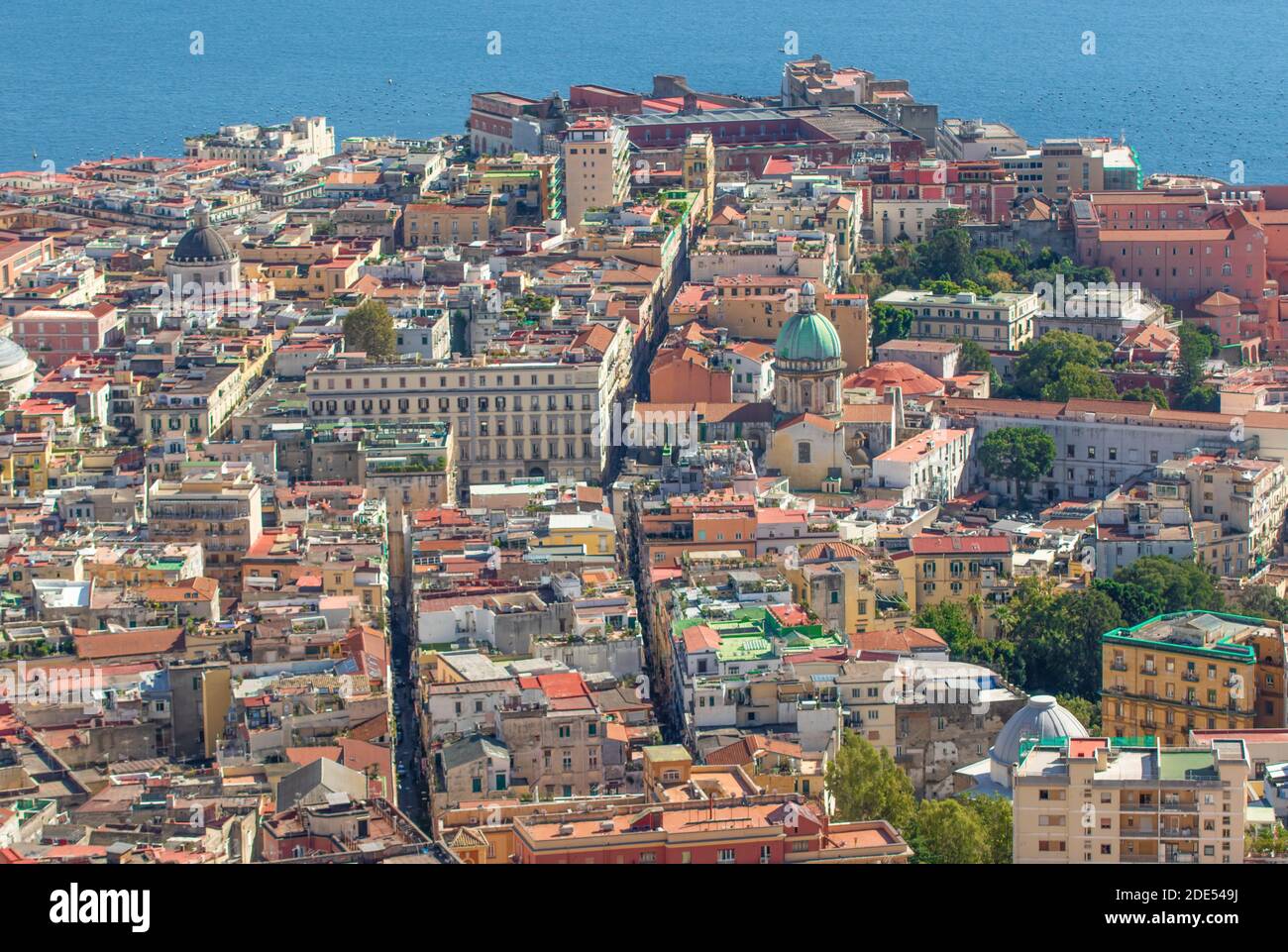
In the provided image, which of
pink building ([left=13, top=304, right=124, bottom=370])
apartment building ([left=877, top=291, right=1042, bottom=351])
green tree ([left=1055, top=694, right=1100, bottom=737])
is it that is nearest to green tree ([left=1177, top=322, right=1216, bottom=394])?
apartment building ([left=877, top=291, right=1042, bottom=351])

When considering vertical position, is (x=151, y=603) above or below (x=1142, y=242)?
below

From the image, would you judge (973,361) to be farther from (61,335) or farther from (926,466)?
(61,335)

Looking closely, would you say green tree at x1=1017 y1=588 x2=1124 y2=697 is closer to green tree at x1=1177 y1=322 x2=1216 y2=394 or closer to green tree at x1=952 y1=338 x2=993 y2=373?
green tree at x1=1177 y1=322 x2=1216 y2=394

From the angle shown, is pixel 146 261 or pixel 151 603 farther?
pixel 146 261

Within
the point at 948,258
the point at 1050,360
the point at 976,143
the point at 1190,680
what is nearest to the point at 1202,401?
the point at 1050,360
